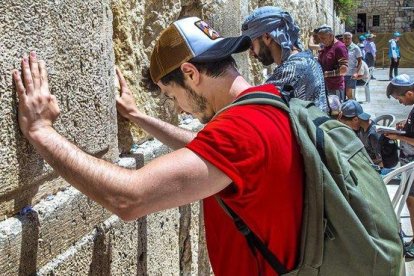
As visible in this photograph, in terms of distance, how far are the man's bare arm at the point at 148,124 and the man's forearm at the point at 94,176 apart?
78cm

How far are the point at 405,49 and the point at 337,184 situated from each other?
1135 inches

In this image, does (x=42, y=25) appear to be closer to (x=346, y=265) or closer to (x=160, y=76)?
(x=160, y=76)

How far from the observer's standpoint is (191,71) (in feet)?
5.97

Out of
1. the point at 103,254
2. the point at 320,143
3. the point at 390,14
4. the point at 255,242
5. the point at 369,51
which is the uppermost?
the point at 320,143

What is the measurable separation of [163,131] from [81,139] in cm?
54

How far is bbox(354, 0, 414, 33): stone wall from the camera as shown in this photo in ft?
132

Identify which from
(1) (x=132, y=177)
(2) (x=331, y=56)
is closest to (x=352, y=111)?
(2) (x=331, y=56)

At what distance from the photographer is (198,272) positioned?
10.4 ft

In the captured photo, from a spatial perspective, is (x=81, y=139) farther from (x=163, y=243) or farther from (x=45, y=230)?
(x=163, y=243)

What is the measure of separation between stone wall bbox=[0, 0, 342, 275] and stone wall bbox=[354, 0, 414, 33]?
39984mm

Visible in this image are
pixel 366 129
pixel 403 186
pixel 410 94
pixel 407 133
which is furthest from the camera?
pixel 366 129

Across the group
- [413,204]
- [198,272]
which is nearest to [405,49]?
[413,204]

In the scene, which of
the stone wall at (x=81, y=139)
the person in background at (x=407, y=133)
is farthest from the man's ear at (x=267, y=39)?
the person in background at (x=407, y=133)

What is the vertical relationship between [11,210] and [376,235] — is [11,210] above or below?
above
